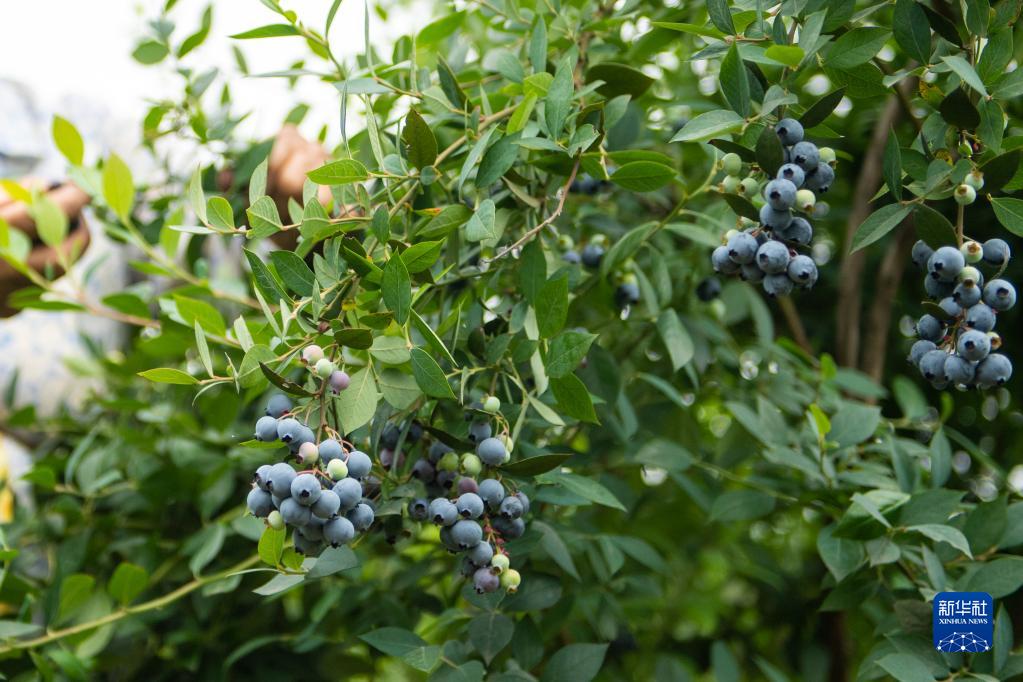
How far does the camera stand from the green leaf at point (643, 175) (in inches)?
29.6

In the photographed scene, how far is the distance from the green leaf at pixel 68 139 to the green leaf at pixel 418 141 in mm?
476

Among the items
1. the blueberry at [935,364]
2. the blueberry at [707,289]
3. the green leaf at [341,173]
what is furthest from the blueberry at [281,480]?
the blueberry at [707,289]

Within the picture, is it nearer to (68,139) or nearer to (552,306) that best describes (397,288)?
(552,306)

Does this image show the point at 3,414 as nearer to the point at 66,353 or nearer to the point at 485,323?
the point at 66,353

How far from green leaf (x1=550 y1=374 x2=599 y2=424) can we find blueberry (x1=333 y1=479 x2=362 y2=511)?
193mm

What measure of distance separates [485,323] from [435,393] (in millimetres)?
188

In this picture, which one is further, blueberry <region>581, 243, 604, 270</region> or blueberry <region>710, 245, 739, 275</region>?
blueberry <region>581, 243, 604, 270</region>

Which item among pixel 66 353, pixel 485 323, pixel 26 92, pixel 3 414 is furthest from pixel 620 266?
pixel 26 92

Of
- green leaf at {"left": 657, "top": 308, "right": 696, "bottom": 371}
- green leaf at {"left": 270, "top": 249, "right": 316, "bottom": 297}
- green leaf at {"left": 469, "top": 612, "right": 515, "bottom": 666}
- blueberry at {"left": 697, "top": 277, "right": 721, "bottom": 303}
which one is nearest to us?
green leaf at {"left": 270, "top": 249, "right": 316, "bottom": 297}

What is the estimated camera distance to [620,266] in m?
0.99

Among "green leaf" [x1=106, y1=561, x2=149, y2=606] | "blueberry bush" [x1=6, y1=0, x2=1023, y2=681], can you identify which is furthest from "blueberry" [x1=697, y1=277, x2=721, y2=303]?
"green leaf" [x1=106, y1=561, x2=149, y2=606]

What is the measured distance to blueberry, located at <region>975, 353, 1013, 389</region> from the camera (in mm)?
634

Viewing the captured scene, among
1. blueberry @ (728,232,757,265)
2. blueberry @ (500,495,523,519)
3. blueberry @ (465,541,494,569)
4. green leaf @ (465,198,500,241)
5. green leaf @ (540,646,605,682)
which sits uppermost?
green leaf @ (465,198,500,241)

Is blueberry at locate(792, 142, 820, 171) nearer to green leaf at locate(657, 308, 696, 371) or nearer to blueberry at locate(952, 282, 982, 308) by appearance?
blueberry at locate(952, 282, 982, 308)
